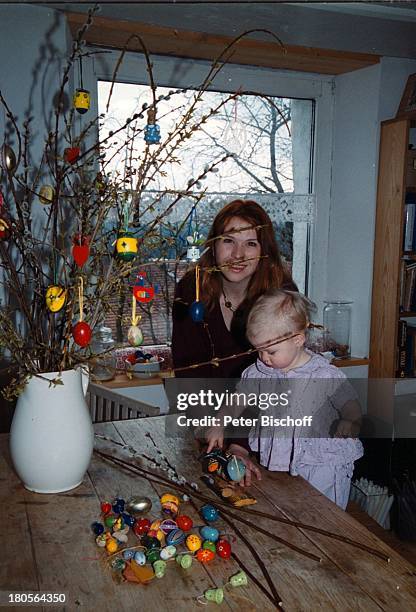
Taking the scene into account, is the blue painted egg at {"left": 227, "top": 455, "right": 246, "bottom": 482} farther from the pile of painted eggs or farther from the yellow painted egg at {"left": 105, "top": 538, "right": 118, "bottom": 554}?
the yellow painted egg at {"left": 105, "top": 538, "right": 118, "bottom": 554}

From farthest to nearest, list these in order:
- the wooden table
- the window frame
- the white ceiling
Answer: the window frame → the white ceiling → the wooden table

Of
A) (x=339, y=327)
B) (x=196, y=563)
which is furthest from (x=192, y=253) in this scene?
(x=339, y=327)

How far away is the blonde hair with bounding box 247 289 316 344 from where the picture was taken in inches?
54.6

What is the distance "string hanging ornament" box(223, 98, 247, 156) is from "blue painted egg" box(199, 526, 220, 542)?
7.12 ft

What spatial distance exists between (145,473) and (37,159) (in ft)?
4.68

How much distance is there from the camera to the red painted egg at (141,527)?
2.92ft

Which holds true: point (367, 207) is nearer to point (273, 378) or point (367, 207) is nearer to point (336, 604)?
point (273, 378)

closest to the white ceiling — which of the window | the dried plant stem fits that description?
the window

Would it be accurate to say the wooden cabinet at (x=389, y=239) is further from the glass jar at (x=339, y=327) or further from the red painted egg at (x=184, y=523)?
the red painted egg at (x=184, y=523)

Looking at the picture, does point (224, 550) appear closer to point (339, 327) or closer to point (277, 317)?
point (277, 317)

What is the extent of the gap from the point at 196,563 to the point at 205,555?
0.02m

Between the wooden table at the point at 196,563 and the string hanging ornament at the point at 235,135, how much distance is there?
201cm

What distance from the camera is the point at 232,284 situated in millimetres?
1785

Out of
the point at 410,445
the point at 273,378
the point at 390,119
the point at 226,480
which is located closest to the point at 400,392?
the point at 410,445
